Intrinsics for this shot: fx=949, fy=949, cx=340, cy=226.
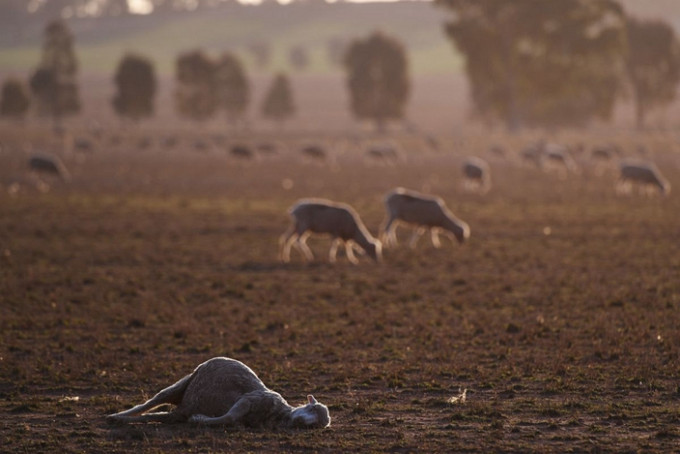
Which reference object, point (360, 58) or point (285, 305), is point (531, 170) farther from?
point (360, 58)

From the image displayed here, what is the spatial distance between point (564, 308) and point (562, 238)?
1020cm

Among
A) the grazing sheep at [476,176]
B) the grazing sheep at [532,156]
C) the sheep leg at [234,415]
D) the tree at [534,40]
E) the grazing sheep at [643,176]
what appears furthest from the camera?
the tree at [534,40]

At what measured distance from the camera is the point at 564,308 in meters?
17.3

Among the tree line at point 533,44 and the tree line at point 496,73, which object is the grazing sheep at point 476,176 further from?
the tree line at point 496,73

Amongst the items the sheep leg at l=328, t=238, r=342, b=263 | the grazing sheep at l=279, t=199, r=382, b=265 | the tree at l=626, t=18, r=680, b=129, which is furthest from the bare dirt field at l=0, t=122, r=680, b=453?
the tree at l=626, t=18, r=680, b=129

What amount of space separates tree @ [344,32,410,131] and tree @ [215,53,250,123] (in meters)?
24.0

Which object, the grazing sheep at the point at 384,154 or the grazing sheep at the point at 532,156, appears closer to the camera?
the grazing sheep at the point at 532,156

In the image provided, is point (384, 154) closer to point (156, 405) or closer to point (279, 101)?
point (156, 405)

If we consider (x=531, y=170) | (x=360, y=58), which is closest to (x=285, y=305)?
(x=531, y=170)

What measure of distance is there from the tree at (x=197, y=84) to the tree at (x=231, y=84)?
1.57m

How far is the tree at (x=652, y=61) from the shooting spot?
9662 centimetres

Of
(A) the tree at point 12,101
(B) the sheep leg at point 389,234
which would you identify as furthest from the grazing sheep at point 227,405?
(A) the tree at point 12,101

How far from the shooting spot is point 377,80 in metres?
105

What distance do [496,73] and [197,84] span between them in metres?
50.7
